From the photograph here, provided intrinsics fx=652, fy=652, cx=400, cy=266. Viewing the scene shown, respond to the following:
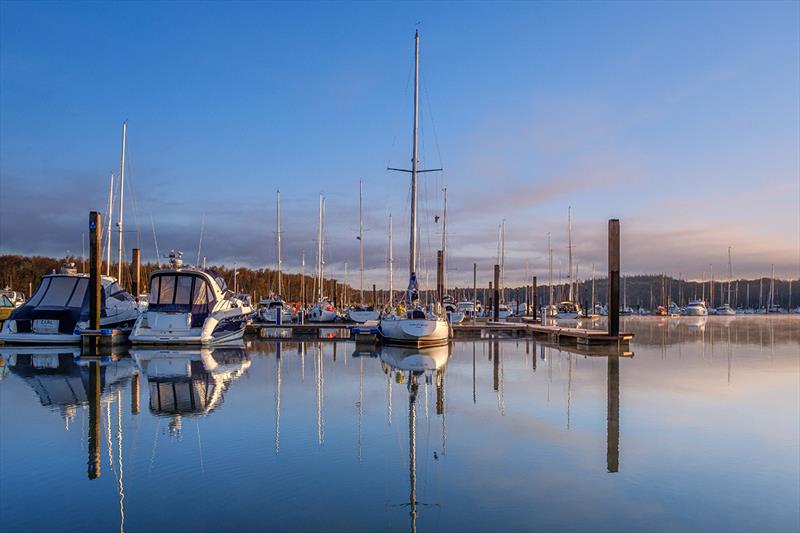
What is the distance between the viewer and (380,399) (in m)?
13.8

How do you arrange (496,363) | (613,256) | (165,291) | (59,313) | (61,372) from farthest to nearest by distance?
(613,256) < (165,291) < (59,313) < (496,363) < (61,372)

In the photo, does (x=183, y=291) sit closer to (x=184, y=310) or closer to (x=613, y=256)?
(x=184, y=310)

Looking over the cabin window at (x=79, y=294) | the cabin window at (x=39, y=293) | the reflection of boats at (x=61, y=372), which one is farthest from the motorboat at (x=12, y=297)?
the reflection of boats at (x=61, y=372)

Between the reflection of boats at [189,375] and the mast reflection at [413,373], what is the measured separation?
4178mm

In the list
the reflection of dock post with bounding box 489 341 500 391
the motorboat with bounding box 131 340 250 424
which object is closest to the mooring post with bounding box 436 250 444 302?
the reflection of dock post with bounding box 489 341 500 391

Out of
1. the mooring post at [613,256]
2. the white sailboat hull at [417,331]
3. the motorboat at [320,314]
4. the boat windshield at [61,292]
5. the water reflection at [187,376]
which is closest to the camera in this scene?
the water reflection at [187,376]

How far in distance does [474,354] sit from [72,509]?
1997cm

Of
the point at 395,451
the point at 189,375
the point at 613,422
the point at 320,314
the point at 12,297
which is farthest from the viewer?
the point at 12,297

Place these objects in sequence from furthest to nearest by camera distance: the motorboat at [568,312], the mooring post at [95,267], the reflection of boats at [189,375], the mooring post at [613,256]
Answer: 1. the motorboat at [568,312]
2. the mooring post at [613,256]
3. the mooring post at [95,267]
4. the reflection of boats at [189,375]

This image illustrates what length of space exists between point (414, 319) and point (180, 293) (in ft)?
32.9

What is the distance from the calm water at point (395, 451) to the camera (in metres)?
6.54

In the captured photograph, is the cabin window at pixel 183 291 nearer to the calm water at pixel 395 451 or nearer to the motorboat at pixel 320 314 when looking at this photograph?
the calm water at pixel 395 451

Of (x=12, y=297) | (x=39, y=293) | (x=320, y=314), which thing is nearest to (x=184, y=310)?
(x=39, y=293)

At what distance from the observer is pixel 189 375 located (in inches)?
680
